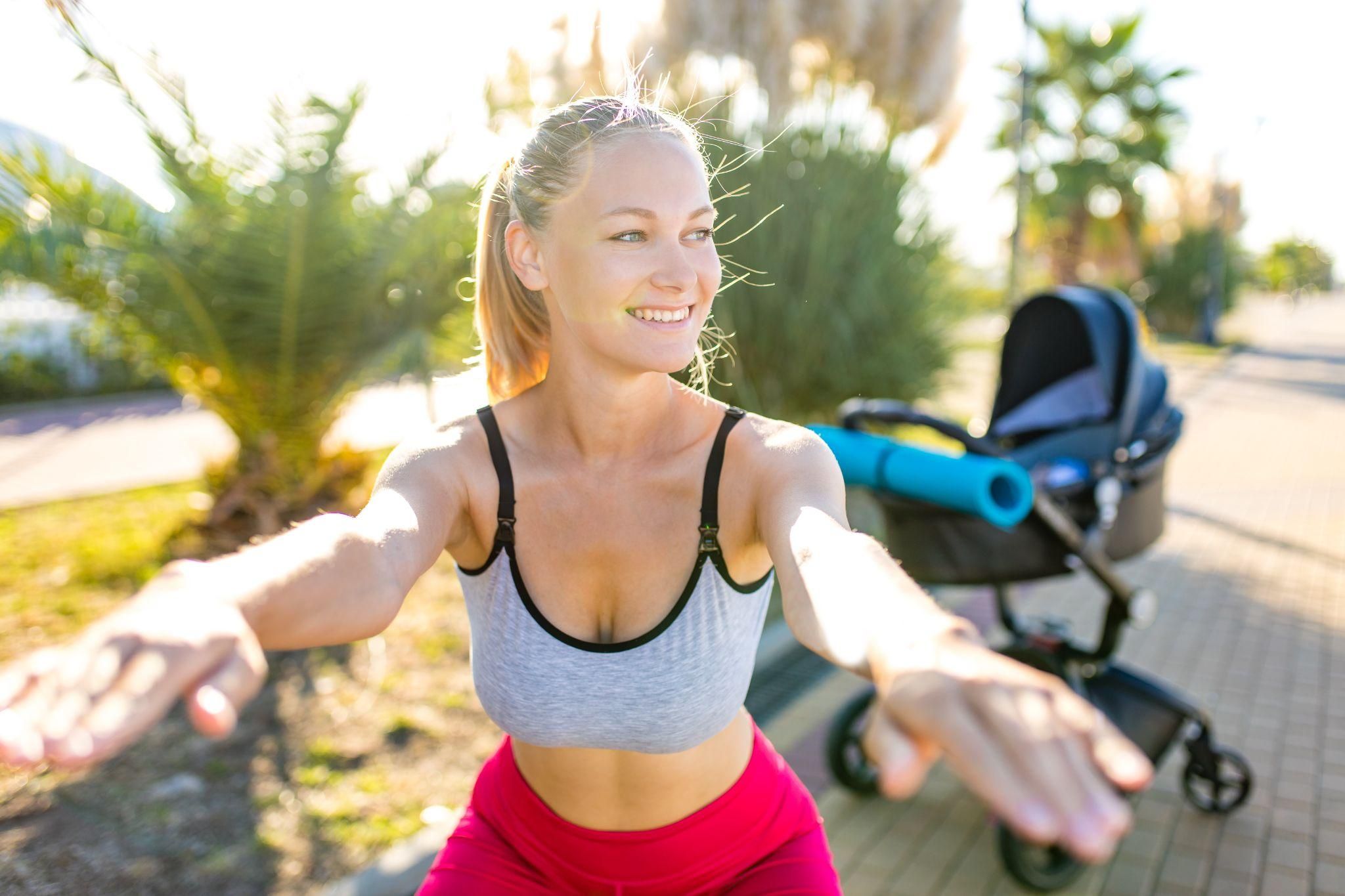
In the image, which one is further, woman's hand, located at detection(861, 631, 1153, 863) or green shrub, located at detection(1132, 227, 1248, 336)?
green shrub, located at detection(1132, 227, 1248, 336)

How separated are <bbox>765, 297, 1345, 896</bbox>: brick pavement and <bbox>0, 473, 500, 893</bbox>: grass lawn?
1.52 metres

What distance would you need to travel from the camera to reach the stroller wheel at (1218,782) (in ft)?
11.4

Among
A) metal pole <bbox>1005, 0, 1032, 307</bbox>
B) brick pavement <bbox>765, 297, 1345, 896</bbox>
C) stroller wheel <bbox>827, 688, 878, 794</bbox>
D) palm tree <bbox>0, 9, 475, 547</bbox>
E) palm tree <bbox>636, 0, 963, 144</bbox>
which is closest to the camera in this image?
brick pavement <bbox>765, 297, 1345, 896</bbox>

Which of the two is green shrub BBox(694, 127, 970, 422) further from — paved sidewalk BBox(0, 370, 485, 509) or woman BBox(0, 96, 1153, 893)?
woman BBox(0, 96, 1153, 893)

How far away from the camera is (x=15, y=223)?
16.0 feet

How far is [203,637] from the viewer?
0.91 m

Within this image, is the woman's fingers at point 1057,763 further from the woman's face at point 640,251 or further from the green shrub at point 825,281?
the green shrub at point 825,281

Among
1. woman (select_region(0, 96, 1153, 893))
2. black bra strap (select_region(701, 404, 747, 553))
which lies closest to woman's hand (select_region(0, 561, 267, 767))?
woman (select_region(0, 96, 1153, 893))

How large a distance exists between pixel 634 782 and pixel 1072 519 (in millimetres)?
2040

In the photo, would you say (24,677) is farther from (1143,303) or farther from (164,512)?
(1143,303)

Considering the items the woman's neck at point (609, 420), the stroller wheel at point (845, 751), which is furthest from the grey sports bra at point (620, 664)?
the stroller wheel at point (845, 751)

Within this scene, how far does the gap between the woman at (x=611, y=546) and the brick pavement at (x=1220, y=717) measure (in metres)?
1.68

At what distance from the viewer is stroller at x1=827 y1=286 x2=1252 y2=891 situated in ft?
10.1

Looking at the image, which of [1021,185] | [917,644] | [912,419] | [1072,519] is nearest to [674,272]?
[917,644]
